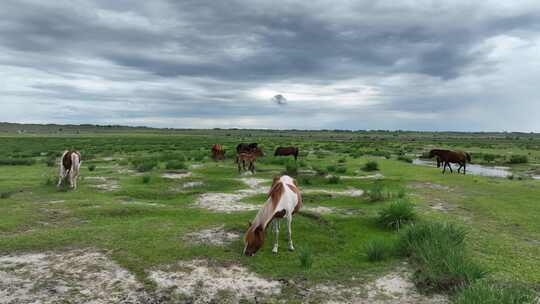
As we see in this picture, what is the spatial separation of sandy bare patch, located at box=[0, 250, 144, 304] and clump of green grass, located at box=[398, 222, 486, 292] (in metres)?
5.53

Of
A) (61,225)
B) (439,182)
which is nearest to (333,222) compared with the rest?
(61,225)

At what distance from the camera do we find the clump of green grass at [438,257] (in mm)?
6117

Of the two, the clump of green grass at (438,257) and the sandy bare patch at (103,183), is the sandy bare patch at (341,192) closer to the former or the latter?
the clump of green grass at (438,257)

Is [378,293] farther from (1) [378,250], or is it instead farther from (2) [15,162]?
(2) [15,162]

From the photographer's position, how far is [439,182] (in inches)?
727

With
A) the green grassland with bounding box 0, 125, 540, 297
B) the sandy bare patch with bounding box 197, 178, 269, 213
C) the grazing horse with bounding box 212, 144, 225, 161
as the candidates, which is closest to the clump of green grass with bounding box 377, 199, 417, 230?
the green grassland with bounding box 0, 125, 540, 297

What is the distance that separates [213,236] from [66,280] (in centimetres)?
362

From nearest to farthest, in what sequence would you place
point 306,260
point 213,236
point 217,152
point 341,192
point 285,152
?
point 306,260 < point 213,236 < point 341,192 < point 217,152 < point 285,152

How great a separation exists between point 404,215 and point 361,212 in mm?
1993

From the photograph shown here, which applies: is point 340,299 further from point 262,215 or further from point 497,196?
point 497,196

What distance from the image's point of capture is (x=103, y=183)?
17109mm

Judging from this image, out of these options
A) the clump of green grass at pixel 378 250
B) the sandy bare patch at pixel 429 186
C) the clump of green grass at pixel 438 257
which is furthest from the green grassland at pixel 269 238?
the clump of green grass at pixel 438 257

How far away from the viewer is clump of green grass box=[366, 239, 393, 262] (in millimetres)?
7555

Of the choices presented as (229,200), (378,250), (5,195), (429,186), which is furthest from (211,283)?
(429,186)
